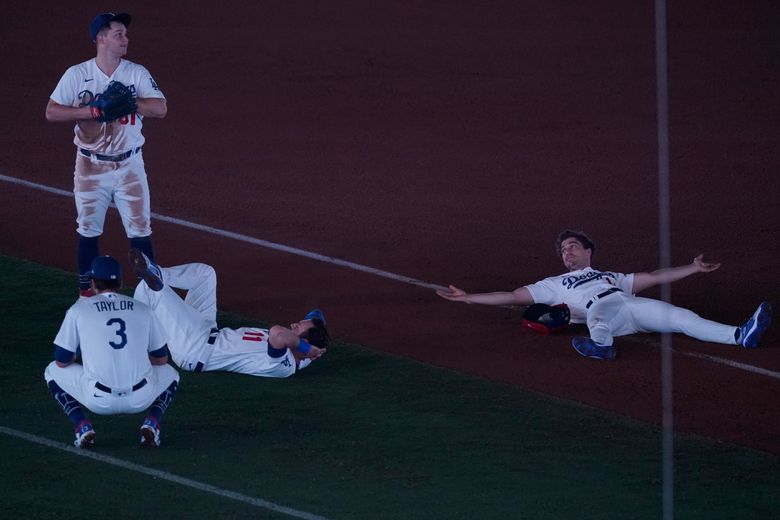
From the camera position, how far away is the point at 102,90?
9633 mm

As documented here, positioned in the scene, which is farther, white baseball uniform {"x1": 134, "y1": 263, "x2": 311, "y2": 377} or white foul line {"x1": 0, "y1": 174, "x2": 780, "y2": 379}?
white foul line {"x1": 0, "y1": 174, "x2": 780, "y2": 379}

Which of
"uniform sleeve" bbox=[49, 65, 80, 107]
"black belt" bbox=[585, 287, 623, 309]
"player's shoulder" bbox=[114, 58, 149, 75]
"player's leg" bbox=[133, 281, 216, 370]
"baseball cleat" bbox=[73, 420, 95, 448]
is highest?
"player's shoulder" bbox=[114, 58, 149, 75]

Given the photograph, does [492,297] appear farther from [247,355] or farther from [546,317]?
[247,355]

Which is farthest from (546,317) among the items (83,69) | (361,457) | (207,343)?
(83,69)

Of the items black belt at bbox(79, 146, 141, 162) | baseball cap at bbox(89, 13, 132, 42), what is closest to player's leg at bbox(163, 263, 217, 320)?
black belt at bbox(79, 146, 141, 162)

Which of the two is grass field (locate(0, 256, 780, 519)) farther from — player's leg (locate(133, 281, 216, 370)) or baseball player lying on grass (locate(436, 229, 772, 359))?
baseball player lying on grass (locate(436, 229, 772, 359))

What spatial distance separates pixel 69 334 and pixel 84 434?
1.94 feet

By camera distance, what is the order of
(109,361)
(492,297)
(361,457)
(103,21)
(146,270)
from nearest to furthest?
(109,361) < (361,457) < (146,270) < (103,21) < (492,297)

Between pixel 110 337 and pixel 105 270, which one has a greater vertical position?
pixel 105 270

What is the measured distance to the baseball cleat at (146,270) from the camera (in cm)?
874

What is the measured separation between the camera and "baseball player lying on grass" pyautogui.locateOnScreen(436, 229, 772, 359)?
31.3 ft

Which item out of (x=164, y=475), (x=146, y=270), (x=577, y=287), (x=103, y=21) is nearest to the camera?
(x=164, y=475)

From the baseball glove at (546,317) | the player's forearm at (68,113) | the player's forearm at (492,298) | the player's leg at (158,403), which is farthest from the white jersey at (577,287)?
the player's forearm at (68,113)

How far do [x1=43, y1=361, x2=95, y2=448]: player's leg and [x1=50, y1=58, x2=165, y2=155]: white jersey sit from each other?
7.30 ft
